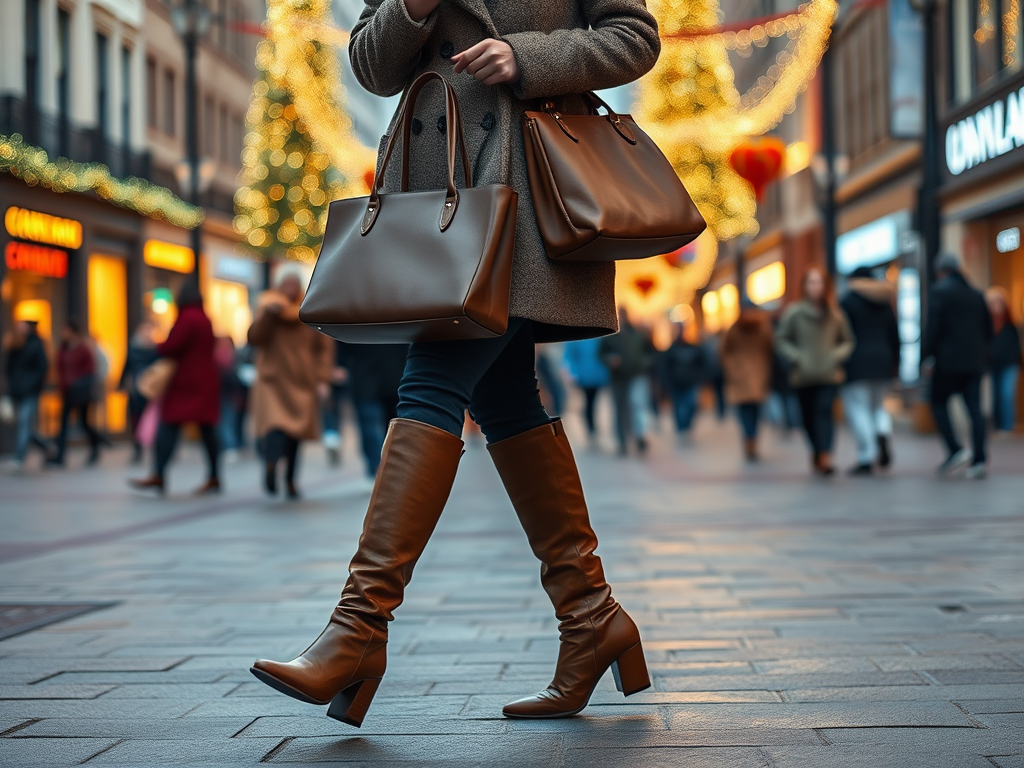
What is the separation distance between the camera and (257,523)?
8750 mm

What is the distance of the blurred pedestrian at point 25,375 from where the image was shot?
52.4 ft

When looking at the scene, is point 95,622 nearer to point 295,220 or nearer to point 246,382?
point 246,382

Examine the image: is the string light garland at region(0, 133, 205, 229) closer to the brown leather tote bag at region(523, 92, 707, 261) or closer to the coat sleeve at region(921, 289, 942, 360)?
the coat sleeve at region(921, 289, 942, 360)

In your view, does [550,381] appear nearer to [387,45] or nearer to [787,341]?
[787,341]

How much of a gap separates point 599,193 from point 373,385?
806cm

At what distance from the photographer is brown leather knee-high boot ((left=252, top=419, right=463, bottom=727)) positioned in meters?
2.78

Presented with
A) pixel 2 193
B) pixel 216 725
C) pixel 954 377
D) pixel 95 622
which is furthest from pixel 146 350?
pixel 216 725

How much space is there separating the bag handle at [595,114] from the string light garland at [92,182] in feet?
60.8

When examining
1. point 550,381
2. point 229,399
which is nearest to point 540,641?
point 229,399

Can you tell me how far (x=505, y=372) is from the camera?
3229 mm

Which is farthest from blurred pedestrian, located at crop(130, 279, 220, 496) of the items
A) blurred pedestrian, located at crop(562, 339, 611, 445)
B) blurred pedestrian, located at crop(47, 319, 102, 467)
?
blurred pedestrian, located at crop(562, 339, 611, 445)

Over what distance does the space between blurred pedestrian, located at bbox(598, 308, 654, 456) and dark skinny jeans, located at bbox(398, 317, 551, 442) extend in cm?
1289

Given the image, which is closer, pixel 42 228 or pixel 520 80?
pixel 520 80

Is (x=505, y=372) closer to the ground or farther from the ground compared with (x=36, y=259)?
closer to the ground
